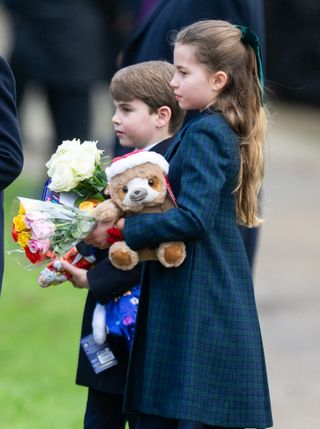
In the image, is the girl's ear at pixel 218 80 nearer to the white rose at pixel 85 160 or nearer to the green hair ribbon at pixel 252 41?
the green hair ribbon at pixel 252 41

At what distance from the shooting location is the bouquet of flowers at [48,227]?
12.7ft

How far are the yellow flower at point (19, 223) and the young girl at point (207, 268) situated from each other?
281mm

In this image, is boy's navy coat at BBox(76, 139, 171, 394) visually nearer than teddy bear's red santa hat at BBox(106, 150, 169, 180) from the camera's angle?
No

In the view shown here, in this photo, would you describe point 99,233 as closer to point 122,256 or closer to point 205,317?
point 122,256

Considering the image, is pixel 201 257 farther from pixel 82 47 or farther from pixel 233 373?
pixel 82 47

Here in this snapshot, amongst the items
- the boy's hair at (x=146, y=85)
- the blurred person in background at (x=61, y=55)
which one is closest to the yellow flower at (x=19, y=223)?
the boy's hair at (x=146, y=85)

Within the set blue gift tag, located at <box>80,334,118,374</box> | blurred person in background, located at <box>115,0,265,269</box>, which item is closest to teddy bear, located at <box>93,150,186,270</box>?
blue gift tag, located at <box>80,334,118,374</box>

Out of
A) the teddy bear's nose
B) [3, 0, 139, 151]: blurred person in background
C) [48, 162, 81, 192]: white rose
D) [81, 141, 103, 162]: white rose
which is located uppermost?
[3, 0, 139, 151]: blurred person in background

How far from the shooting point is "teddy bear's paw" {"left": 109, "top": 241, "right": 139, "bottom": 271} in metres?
3.93

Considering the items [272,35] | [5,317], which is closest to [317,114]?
[272,35]

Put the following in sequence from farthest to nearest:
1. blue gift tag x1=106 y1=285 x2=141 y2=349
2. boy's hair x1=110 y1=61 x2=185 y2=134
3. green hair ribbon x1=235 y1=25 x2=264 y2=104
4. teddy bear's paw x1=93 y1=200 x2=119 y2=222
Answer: blue gift tag x1=106 y1=285 x2=141 y2=349, boy's hair x1=110 y1=61 x2=185 y2=134, green hair ribbon x1=235 y1=25 x2=264 y2=104, teddy bear's paw x1=93 y1=200 x2=119 y2=222

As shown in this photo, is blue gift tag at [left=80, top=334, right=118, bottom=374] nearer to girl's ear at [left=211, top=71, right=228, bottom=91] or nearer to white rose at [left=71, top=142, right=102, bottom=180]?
white rose at [left=71, top=142, right=102, bottom=180]

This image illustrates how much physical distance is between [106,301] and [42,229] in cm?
60

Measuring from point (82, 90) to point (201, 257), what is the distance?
5.91 m
